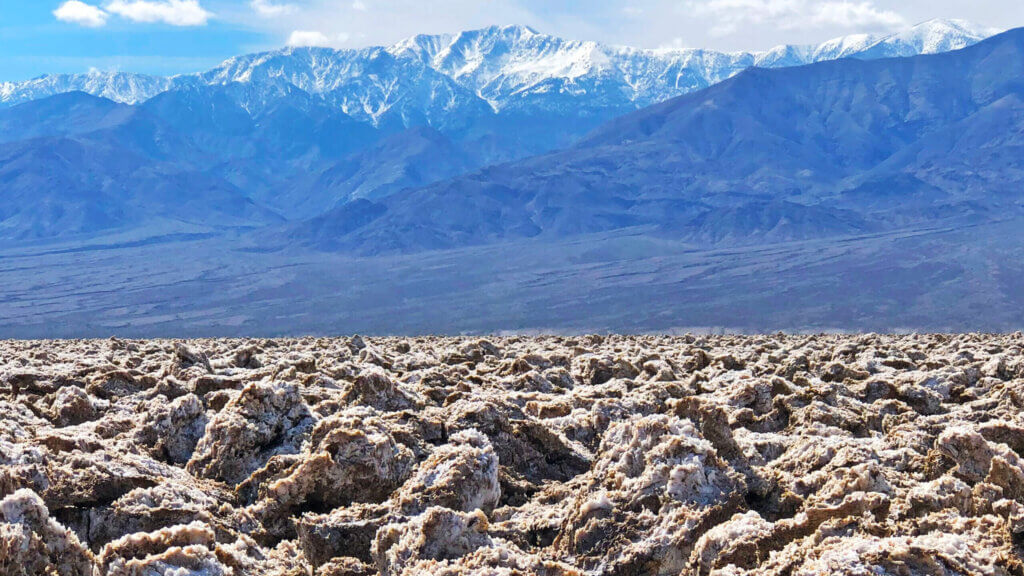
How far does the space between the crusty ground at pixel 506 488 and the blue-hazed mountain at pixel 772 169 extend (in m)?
117

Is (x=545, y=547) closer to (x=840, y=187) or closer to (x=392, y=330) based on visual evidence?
(x=392, y=330)

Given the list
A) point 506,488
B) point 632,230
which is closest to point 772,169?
point 632,230

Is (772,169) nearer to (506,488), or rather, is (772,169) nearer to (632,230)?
(632,230)

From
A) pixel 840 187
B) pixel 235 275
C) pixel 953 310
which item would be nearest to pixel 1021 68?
pixel 840 187

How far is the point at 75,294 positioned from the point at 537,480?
349 feet

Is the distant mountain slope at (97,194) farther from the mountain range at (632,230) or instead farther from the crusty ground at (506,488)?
the crusty ground at (506,488)

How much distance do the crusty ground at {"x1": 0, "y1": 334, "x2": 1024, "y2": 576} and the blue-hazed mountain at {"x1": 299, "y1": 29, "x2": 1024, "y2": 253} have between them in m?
117

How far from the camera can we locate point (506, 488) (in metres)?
4.46

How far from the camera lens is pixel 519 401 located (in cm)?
677

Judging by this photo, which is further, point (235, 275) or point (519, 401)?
point (235, 275)

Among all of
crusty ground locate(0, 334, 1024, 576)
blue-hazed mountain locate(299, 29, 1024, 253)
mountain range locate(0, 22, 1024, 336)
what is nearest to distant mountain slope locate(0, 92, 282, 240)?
mountain range locate(0, 22, 1024, 336)

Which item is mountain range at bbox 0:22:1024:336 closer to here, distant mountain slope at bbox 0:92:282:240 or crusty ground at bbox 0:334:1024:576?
distant mountain slope at bbox 0:92:282:240

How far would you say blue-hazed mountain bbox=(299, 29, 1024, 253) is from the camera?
129875 mm

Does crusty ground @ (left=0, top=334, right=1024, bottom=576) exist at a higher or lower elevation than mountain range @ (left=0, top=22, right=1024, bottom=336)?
higher
